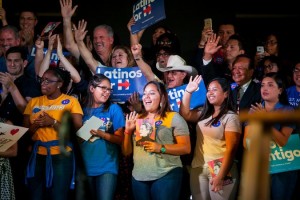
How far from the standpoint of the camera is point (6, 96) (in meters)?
6.30

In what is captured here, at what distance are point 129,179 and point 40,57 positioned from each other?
73.1 inches

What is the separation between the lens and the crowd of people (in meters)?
5.65

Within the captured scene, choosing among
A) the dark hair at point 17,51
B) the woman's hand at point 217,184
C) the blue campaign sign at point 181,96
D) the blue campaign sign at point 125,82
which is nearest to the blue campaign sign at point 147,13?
the blue campaign sign at point 125,82

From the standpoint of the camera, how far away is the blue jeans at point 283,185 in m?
5.66

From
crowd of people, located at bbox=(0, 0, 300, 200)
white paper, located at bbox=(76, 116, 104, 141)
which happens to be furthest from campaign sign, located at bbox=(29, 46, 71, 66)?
white paper, located at bbox=(76, 116, 104, 141)

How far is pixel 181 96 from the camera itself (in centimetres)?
632

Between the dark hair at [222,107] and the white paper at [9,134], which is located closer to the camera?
the white paper at [9,134]

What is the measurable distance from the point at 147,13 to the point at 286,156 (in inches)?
97.3

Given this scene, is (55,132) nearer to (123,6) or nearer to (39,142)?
(39,142)

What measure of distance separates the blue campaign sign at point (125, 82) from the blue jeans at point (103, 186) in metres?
1.08

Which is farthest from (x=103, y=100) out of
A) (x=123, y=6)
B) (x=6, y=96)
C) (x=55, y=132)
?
(x=123, y=6)

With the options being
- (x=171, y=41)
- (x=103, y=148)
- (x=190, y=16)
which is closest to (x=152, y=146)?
(x=103, y=148)

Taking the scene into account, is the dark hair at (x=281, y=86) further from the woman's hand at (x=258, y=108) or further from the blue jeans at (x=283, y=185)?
the blue jeans at (x=283, y=185)

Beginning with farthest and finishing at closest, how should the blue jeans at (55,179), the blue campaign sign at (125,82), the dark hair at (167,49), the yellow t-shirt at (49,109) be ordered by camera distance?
the dark hair at (167,49) → the blue campaign sign at (125,82) → the yellow t-shirt at (49,109) → the blue jeans at (55,179)
